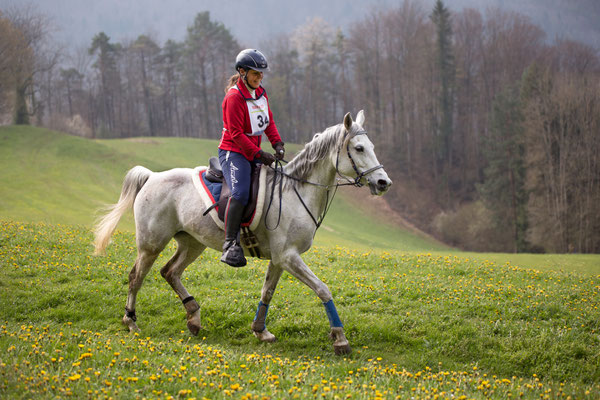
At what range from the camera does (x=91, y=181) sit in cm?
3862

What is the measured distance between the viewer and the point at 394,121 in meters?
61.4

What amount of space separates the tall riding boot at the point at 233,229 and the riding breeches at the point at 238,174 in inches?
4.7

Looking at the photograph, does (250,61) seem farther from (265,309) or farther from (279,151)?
(265,309)

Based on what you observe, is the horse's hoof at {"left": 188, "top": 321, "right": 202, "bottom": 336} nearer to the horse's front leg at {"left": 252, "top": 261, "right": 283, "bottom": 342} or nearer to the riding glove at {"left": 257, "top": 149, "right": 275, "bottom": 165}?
the horse's front leg at {"left": 252, "top": 261, "right": 283, "bottom": 342}

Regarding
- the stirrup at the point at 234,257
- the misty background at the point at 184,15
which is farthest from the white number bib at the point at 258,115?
the misty background at the point at 184,15

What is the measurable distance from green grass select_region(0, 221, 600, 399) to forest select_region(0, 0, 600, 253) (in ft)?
96.2

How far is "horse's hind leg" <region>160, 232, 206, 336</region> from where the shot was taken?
823 cm

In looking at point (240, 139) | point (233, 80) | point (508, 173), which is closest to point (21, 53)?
point (508, 173)

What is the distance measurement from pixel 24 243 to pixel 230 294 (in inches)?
269

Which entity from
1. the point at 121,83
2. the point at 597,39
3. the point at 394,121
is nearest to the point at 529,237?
the point at 394,121

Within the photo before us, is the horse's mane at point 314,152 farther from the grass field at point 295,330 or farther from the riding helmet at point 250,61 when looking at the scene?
the grass field at point 295,330

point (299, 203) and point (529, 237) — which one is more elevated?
point (299, 203)

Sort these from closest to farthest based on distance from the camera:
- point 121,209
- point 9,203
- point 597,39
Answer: point 121,209, point 9,203, point 597,39

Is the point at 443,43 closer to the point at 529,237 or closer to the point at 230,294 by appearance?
the point at 529,237
